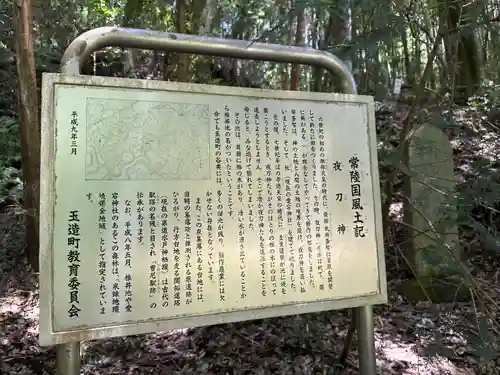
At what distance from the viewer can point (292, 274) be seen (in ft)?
6.10

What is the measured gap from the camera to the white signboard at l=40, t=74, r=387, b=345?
5.08ft

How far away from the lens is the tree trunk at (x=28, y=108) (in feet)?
10.8

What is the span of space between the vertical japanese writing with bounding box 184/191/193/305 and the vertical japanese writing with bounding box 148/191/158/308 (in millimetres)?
122

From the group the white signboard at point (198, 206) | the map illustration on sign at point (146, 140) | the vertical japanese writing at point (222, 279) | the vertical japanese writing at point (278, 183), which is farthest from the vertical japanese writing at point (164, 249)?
the vertical japanese writing at point (278, 183)

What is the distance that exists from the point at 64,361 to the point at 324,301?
1096 mm

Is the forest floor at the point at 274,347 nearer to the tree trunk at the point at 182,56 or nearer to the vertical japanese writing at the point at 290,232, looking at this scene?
the vertical japanese writing at the point at 290,232

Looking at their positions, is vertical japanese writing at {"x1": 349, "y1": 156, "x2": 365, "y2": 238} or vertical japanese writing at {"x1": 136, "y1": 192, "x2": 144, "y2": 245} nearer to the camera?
vertical japanese writing at {"x1": 136, "y1": 192, "x2": 144, "y2": 245}

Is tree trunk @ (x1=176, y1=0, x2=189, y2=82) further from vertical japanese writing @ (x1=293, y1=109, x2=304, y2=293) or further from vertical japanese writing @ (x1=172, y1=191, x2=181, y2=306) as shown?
vertical japanese writing @ (x1=172, y1=191, x2=181, y2=306)

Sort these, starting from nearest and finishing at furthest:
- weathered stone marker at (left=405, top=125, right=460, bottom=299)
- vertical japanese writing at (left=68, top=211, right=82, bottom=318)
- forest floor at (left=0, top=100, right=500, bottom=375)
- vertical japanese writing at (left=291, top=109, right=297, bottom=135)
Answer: vertical japanese writing at (left=68, top=211, right=82, bottom=318) < vertical japanese writing at (left=291, top=109, right=297, bottom=135) < forest floor at (left=0, top=100, right=500, bottom=375) < weathered stone marker at (left=405, top=125, right=460, bottom=299)

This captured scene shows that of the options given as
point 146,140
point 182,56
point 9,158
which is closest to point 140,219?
point 146,140

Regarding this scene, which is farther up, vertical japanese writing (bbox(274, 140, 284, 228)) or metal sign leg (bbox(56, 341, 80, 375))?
vertical japanese writing (bbox(274, 140, 284, 228))

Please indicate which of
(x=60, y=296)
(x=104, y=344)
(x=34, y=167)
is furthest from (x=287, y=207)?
(x=34, y=167)

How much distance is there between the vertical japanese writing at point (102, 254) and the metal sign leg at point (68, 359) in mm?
185

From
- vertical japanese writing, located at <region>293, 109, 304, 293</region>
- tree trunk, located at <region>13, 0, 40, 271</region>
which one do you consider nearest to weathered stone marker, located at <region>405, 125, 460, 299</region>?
vertical japanese writing, located at <region>293, 109, 304, 293</region>
